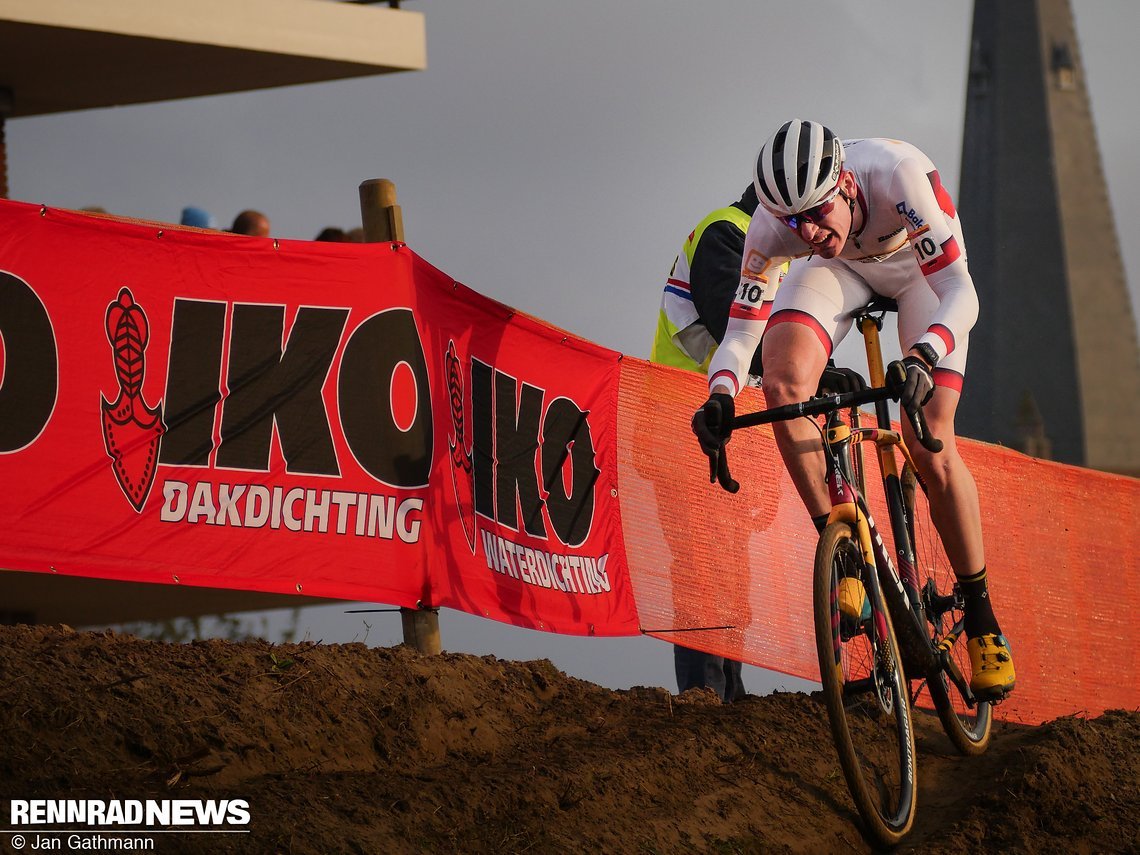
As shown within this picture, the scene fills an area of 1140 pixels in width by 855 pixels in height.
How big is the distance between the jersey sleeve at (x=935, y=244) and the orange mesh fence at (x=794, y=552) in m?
1.18

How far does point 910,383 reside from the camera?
510 centimetres

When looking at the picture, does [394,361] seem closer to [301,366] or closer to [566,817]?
[301,366]

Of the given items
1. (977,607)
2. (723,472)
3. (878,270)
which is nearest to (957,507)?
(977,607)

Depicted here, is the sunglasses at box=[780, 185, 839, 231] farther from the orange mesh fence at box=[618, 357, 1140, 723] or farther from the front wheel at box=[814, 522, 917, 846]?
the orange mesh fence at box=[618, 357, 1140, 723]

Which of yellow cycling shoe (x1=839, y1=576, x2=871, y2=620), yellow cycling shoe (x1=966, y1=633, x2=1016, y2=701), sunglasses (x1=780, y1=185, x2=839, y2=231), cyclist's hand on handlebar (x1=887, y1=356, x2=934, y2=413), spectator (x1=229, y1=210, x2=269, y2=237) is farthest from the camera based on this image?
spectator (x1=229, y1=210, x2=269, y2=237)

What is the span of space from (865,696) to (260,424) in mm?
2721

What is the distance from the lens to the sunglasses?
209 inches

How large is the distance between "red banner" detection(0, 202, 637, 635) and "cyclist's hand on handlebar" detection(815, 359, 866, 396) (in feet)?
5.94

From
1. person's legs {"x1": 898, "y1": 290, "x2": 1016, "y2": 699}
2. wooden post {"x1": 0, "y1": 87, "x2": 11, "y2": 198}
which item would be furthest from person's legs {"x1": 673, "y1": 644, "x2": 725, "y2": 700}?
wooden post {"x1": 0, "y1": 87, "x2": 11, "y2": 198}

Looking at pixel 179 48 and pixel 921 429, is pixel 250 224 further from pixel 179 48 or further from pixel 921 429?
pixel 179 48

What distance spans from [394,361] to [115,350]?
1.20m

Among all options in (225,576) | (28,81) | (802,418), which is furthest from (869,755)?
(28,81)

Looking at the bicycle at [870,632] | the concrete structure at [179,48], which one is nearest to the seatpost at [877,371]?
the bicycle at [870,632]

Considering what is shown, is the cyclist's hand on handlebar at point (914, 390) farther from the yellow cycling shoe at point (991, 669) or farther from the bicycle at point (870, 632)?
the yellow cycling shoe at point (991, 669)
